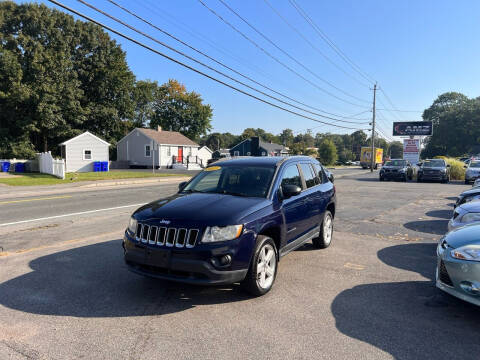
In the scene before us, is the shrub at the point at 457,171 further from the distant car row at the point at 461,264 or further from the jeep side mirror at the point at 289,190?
the jeep side mirror at the point at 289,190

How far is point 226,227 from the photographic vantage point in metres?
3.75

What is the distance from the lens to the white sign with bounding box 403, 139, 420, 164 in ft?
140

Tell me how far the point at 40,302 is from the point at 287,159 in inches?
152

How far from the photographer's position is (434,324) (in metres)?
3.49

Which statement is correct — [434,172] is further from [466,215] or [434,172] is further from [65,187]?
[65,187]

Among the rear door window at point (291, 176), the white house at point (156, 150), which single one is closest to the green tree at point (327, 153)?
the white house at point (156, 150)

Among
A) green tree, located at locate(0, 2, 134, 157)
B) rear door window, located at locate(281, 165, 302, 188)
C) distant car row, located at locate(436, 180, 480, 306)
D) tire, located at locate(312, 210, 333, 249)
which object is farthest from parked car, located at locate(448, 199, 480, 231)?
green tree, located at locate(0, 2, 134, 157)

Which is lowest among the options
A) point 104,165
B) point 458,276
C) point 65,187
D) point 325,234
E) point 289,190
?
point 65,187

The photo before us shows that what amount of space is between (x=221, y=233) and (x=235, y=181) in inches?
56.8

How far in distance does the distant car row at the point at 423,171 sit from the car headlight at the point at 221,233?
2457 cm

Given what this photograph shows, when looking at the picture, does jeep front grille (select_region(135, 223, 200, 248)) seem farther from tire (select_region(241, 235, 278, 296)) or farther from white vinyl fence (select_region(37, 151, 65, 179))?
white vinyl fence (select_region(37, 151, 65, 179))

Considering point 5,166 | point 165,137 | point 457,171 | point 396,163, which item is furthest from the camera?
point 165,137

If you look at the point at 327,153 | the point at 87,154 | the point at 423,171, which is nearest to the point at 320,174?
the point at 423,171

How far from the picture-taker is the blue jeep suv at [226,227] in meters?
3.67
